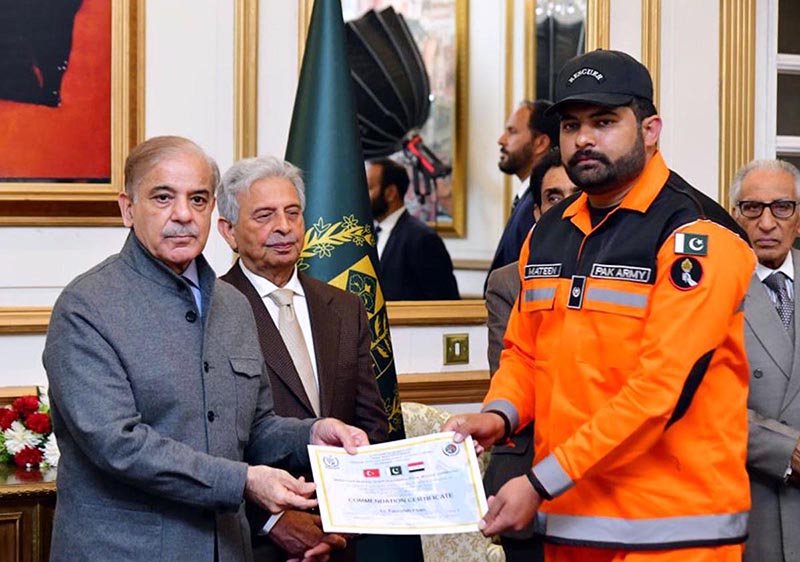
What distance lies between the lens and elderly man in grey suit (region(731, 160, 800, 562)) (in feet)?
8.81

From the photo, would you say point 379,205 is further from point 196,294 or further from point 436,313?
point 196,294

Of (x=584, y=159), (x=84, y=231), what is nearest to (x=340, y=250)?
(x=84, y=231)

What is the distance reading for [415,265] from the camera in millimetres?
4320

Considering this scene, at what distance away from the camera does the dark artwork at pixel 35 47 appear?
11.9ft

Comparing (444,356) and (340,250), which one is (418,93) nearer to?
(444,356)

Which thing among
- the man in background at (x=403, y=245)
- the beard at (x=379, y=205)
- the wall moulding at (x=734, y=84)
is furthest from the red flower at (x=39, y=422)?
the wall moulding at (x=734, y=84)

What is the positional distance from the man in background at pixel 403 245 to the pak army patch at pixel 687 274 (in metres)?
2.22

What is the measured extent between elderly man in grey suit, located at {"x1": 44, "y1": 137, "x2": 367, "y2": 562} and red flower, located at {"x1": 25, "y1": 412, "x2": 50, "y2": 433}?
1208mm

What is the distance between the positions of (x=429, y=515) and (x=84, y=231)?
200 centimetres

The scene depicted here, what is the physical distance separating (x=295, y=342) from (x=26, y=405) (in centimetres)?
105

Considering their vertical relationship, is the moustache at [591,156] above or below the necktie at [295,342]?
above

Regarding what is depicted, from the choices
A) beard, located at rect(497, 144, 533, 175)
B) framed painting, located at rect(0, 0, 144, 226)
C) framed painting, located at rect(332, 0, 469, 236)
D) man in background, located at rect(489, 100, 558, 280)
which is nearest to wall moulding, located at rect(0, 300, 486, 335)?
man in background, located at rect(489, 100, 558, 280)

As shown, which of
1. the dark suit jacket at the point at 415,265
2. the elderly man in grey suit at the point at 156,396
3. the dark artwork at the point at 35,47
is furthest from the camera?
the dark suit jacket at the point at 415,265

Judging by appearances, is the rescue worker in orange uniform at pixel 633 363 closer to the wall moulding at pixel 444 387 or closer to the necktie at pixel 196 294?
the necktie at pixel 196 294
